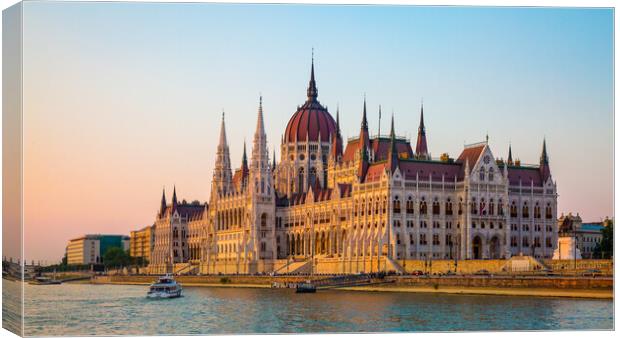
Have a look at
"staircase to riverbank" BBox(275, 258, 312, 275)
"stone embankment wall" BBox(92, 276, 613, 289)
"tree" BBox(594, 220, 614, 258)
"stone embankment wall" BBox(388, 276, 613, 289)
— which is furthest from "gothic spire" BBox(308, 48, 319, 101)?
"stone embankment wall" BBox(388, 276, 613, 289)

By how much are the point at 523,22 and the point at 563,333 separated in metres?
13.5

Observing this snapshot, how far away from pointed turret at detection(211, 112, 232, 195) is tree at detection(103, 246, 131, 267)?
33.1 m

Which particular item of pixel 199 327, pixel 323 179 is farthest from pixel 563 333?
pixel 323 179

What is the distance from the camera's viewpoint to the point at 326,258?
12544cm

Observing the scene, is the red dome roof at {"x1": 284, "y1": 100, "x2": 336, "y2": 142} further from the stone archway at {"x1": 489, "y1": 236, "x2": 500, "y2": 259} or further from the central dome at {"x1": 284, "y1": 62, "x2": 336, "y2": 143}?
the stone archway at {"x1": 489, "y1": 236, "x2": 500, "y2": 259}

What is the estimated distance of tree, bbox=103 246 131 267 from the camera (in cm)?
18251

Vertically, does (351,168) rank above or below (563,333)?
above

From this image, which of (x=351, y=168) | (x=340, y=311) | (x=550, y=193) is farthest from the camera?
(x=351, y=168)

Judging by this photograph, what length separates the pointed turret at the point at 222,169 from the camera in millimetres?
153875

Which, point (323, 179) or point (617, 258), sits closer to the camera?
point (617, 258)

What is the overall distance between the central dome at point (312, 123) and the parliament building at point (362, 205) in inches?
4.8

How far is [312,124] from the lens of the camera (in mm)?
153625

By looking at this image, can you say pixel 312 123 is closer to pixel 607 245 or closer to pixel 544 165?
pixel 544 165

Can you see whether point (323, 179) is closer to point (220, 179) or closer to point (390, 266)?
point (220, 179)
